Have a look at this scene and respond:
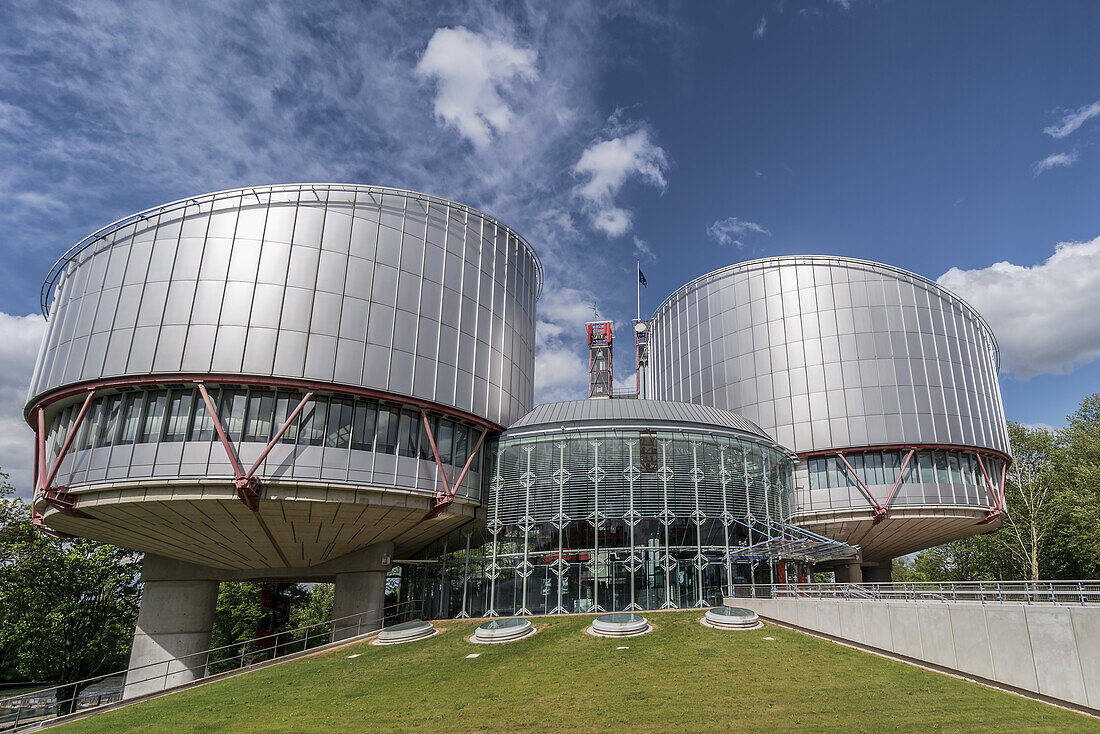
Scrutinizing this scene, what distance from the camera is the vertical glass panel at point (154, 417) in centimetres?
3005

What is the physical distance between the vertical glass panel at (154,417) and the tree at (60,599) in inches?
1131

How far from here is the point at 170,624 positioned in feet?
132

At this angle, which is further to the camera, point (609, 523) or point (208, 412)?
point (609, 523)

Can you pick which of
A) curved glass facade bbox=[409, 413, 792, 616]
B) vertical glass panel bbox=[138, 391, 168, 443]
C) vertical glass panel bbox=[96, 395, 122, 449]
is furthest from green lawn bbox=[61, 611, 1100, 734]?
vertical glass panel bbox=[96, 395, 122, 449]

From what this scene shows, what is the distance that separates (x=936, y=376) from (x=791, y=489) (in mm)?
14183

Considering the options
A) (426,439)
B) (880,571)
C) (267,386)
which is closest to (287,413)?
(267,386)

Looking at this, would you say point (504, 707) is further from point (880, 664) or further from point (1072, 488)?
point (1072, 488)

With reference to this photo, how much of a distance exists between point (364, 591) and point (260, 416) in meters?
14.0

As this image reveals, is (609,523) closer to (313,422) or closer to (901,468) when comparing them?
(313,422)

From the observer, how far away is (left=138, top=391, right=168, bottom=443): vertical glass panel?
3005 cm

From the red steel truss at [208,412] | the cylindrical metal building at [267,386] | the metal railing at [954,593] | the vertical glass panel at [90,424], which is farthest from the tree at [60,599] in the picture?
the metal railing at [954,593]

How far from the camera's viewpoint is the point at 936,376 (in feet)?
157

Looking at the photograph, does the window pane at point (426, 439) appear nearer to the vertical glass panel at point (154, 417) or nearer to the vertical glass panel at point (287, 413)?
the vertical glass panel at point (287, 413)

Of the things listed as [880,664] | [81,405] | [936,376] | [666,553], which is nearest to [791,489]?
[936,376]
